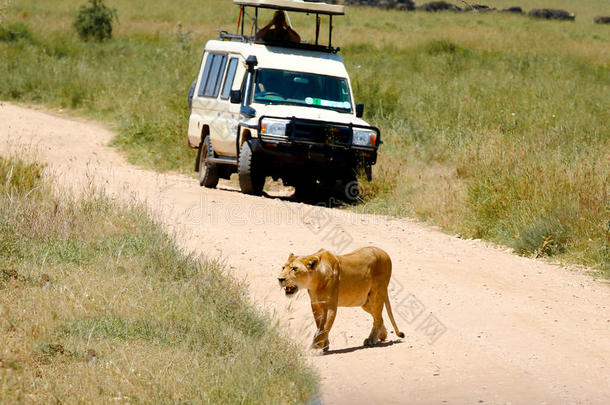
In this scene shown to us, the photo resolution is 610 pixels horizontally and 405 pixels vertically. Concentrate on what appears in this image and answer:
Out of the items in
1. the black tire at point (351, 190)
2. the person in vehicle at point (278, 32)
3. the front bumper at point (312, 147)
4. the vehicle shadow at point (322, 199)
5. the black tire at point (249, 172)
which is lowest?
the vehicle shadow at point (322, 199)

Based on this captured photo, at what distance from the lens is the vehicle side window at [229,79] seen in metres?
13.4

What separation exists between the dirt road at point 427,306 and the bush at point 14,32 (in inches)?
809

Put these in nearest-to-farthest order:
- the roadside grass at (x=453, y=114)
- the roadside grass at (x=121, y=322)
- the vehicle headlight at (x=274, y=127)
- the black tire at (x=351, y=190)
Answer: the roadside grass at (x=121, y=322), the roadside grass at (x=453, y=114), the vehicle headlight at (x=274, y=127), the black tire at (x=351, y=190)

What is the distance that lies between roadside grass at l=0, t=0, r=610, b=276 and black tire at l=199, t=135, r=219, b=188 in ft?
7.62

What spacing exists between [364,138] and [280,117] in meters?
1.22

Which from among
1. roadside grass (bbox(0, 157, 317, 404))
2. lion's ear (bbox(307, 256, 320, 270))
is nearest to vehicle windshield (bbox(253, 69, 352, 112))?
roadside grass (bbox(0, 157, 317, 404))

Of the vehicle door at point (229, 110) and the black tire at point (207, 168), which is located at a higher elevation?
the vehicle door at point (229, 110)

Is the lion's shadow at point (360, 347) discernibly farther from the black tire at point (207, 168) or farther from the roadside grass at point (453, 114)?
the black tire at point (207, 168)

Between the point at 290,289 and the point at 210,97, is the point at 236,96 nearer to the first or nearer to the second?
the point at 210,97

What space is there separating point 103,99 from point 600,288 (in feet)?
53.3

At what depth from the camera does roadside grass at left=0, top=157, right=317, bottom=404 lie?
4.95 metres

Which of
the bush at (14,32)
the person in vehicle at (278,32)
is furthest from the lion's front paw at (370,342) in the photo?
the bush at (14,32)

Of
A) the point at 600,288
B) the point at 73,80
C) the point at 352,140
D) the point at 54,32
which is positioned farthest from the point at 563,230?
the point at 54,32

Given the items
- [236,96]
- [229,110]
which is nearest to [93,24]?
[229,110]
